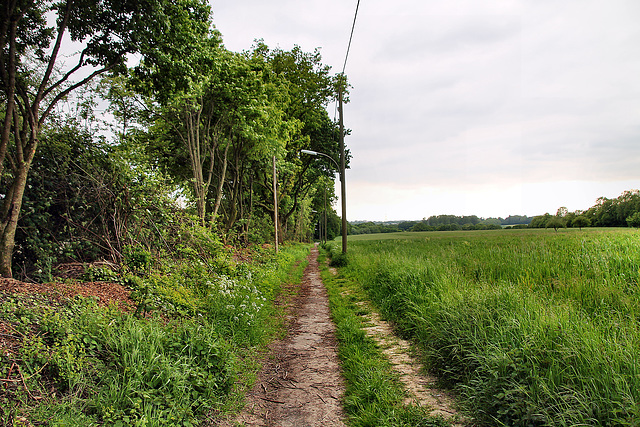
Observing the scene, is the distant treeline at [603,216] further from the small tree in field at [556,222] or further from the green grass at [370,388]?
the green grass at [370,388]

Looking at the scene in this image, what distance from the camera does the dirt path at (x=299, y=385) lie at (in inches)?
120

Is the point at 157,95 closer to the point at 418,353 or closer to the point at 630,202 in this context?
the point at 418,353

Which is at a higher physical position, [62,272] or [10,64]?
[10,64]

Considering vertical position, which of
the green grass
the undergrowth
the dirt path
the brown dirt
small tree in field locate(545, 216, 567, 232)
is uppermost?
small tree in field locate(545, 216, 567, 232)

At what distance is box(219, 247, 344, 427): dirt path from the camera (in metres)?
3.05

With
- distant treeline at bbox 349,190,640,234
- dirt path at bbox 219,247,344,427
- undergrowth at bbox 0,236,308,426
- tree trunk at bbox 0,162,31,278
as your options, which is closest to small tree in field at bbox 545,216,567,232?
distant treeline at bbox 349,190,640,234

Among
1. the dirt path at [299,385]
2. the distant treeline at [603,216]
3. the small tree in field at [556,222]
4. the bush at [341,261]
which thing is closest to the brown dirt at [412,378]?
the dirt path at [299,385]

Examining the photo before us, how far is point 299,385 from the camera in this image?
3713 mm

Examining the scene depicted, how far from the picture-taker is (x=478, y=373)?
3207 mm

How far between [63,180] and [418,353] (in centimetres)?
716

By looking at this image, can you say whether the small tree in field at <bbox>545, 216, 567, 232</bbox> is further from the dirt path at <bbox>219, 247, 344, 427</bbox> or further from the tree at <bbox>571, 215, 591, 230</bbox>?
the dirt path at <bbox>219, 247, 344, 427</bbox>

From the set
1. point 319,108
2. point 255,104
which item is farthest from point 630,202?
point 255,104

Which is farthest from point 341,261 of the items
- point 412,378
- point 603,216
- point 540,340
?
point 603,216

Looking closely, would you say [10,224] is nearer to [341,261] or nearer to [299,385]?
[299,385]
